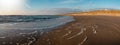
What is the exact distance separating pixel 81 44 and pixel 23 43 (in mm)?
3001

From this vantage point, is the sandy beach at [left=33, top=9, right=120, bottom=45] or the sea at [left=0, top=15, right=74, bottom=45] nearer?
the sandy beach at [left=33, top=9, right=120, bottom=45]

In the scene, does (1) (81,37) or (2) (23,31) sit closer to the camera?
(1) (81,37)

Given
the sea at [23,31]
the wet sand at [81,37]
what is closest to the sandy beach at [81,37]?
the wet sand at [81,37]

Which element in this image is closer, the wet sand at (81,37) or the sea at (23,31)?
the wet sand at (81,37)

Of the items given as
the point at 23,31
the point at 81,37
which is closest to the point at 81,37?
the point at 81,37

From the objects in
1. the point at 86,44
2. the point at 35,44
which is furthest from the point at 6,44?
the point at 86,44

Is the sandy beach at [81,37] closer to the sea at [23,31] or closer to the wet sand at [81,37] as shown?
the wet sand at [81,37]

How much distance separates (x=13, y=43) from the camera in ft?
39.8

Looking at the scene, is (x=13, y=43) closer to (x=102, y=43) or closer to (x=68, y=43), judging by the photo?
(x=68, y=43)

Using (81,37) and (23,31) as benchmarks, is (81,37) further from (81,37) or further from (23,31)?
(23,31)

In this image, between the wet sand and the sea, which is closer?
the wet sand

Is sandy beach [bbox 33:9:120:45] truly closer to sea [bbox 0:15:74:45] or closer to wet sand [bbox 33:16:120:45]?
wet sand [bbox 33:16:120:45]

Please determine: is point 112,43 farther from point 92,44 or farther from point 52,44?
point 52,44

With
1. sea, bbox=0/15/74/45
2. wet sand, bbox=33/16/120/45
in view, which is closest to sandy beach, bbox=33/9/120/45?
wet sand, bbox=33/16/120/45
